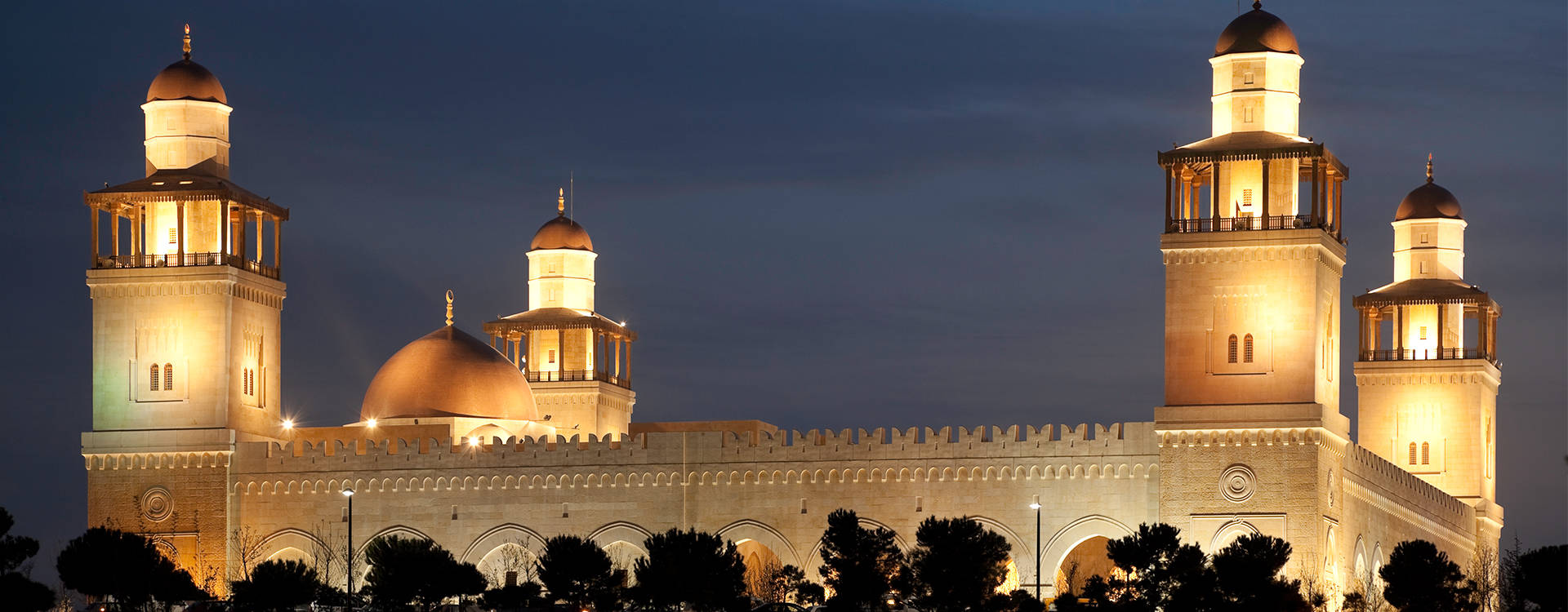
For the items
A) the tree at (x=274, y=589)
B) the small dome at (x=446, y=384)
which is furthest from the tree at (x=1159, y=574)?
the small dome at (x=446, y=384)

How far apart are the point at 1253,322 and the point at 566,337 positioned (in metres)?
27.2

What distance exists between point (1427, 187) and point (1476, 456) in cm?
867

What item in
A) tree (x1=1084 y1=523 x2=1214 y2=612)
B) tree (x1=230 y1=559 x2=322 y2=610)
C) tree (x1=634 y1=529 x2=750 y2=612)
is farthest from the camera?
tree (x1=230 y1=559 x2=322 y2=610)

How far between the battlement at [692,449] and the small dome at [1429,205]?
2255 centimetres

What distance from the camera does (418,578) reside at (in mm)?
56906

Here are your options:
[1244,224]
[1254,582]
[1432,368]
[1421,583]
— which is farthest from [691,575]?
[1432,368]

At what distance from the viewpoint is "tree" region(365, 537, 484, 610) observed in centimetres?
5688

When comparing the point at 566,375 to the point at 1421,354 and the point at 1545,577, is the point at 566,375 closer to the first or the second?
the point at 1421,354

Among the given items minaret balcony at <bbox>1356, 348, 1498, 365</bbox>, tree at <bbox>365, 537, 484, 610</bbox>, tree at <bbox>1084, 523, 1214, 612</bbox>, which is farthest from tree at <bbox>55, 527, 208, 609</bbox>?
minaret balcony at <bbox>1356, 348, 1498, 365</bbox>

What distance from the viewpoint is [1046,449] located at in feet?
205

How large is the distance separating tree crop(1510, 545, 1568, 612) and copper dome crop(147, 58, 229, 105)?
35.7 m

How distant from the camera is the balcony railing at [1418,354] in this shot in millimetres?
79188

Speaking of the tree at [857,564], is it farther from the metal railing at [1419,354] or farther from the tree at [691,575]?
the metal railing at [1419,354]

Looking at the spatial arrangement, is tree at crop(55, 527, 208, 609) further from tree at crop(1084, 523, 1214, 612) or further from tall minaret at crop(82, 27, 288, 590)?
tree at crop(1084, 523, 1214, 612)
